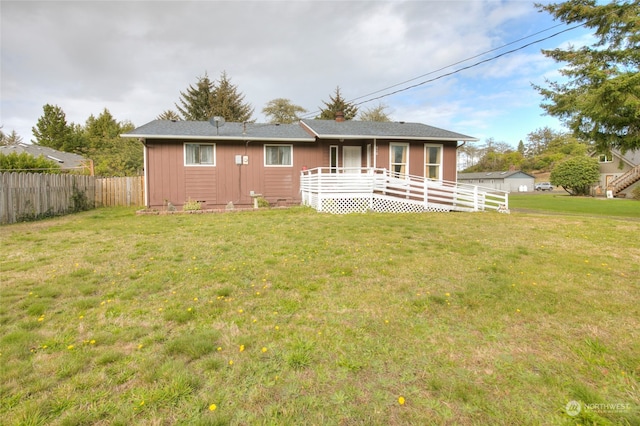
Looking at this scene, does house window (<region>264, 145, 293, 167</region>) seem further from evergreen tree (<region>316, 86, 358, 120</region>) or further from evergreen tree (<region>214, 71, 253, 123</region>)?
evergreen tree (<region>214, 71, 253, 123</region>)

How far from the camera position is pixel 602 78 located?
10.8m

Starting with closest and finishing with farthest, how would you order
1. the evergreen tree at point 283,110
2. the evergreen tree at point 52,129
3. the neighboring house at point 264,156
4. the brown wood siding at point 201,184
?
the neighboring house at point 264,156
the brown wood siding at point 201,184
the evergreen tree at point 283,110
the evergreen tree at point 52,129

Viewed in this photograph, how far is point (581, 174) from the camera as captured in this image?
111 feet

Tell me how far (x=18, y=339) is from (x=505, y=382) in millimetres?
3821

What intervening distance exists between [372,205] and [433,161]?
4.79 m

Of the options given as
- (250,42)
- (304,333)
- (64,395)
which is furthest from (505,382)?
(250,42)

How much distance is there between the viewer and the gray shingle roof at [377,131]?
13.5m

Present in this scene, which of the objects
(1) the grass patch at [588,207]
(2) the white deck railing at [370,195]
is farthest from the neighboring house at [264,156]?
(1) the grass patch at [588,207]

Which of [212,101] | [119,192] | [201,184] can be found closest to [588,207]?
[201,184]

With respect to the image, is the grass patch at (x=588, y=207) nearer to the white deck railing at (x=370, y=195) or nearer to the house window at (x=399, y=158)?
the white deck railing at (x=370, y=195)

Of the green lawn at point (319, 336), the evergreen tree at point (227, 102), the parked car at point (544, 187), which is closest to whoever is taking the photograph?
the green lawn at point (319, 336)

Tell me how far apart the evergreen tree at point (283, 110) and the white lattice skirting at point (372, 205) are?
28028mm

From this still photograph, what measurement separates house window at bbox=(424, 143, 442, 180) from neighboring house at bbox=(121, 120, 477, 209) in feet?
0.15

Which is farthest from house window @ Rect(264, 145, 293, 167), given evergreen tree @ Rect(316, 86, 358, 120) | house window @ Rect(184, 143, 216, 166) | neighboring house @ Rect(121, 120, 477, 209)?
evergreen tree @ Rect(316, 86, 358, 120)
